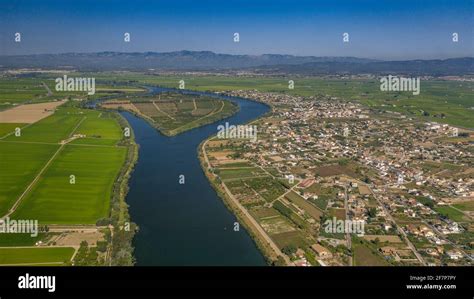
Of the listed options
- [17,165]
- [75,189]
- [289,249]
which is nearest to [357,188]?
[289,249]

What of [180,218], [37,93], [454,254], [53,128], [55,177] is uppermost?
[37,93]

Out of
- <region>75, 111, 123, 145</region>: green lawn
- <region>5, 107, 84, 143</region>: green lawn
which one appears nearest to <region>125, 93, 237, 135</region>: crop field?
<region>75, 111, 123, 145</region>: green lawn

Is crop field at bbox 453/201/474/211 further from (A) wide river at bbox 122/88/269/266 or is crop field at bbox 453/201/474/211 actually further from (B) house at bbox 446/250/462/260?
(A) wide river at bbox 122/88/269/266

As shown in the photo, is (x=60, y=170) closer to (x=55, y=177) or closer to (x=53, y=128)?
(x=55, y=177)

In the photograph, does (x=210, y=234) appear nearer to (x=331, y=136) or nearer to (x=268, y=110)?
(x=331, y=136)

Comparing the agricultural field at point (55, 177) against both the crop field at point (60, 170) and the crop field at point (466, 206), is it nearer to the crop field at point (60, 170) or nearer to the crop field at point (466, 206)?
the crop field at point (60, 170)
